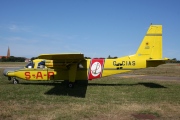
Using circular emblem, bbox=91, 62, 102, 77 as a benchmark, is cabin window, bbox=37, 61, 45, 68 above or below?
above

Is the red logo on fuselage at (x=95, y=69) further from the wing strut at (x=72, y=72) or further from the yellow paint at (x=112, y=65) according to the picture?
the wing strut at (x=72, y=72)

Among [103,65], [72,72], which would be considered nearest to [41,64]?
[72,72]

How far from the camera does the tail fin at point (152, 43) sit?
1639 centimetres

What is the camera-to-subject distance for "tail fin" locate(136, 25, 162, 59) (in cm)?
A: 1639

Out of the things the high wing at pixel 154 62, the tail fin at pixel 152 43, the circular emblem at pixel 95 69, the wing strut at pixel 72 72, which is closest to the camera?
the wing strut at pixel 72 72

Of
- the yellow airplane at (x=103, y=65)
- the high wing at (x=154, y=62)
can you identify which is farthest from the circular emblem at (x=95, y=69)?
the high wing at (x=154, y=62)

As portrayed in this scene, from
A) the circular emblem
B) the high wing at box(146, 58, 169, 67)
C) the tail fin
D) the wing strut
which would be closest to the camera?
the wing strut

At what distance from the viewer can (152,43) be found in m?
16.6

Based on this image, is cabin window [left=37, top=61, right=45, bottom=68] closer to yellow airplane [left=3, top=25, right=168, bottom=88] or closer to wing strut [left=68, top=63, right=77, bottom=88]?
yellow airplane [left=3, top=25, right=168, bottom=88]

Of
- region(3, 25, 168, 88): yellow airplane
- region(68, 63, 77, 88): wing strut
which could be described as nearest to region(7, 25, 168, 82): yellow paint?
region(3, 25, 168, 88): yellow airplane

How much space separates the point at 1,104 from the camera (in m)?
9.80

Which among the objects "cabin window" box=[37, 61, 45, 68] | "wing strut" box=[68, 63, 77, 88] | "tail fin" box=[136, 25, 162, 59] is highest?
"tail fin" box=[136, 25, 162, 59]

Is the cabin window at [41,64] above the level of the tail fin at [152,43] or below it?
below

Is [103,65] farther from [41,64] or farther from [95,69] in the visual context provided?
[41,64]
